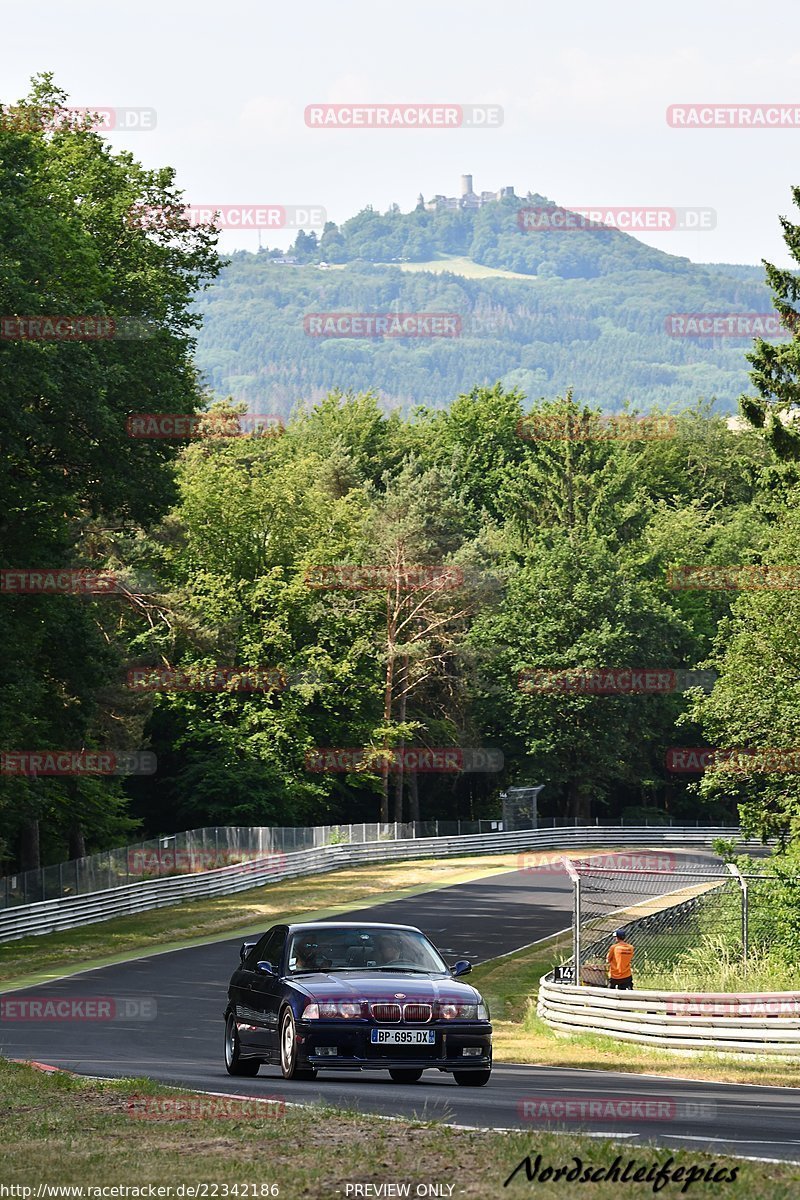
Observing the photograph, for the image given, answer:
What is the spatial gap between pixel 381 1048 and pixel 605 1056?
6511 millimetres

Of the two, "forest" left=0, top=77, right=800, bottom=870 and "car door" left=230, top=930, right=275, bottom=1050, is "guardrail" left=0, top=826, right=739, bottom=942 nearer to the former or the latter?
"forest" left=0, top=77, right=800, bottom=870

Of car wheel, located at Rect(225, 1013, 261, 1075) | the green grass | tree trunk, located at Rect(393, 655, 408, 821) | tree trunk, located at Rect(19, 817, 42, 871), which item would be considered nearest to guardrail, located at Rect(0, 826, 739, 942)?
tree trunk, located at Rect(19, 817, 42, 871)

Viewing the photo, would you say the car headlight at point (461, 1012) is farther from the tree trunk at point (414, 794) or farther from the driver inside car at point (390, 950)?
the tree trunk at point (414, 794)

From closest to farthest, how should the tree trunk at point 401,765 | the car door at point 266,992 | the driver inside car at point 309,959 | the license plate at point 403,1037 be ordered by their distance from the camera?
1. the license plate at point 403,1037
2. the car door at point 266,992
3. the driver inside car at point 309,959
4. the tree trunk at point 401,765

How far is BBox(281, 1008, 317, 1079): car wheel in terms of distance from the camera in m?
14.5

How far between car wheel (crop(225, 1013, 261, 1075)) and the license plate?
6.84 feet

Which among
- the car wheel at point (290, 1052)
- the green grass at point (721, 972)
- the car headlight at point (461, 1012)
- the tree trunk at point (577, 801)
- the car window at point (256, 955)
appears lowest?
the tree trunk at point (577, 801)

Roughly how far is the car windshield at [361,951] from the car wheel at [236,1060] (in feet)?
3.83

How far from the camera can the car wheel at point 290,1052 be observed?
14.5 m

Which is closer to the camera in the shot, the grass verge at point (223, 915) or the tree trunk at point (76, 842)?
the grass verge at point (223, 915)

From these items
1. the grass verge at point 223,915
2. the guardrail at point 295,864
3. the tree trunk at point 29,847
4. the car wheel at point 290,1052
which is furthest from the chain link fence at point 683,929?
the tree trunk at point 29,847

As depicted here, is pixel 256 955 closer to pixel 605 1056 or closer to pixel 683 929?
pixel 605 1056

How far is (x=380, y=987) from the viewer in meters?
14.6

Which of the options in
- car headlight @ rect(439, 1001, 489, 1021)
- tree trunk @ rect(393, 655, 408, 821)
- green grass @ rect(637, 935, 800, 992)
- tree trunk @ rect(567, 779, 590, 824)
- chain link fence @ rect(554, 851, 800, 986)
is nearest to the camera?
car headlight @ rect(439, 1001, 489, 1021)
